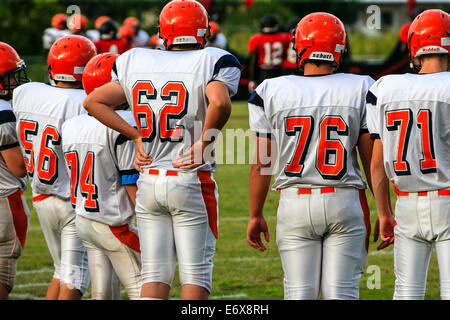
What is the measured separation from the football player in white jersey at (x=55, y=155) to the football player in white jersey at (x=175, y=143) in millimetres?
724

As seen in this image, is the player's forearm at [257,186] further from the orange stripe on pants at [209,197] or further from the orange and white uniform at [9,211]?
the orange and white uniform at [9,211]

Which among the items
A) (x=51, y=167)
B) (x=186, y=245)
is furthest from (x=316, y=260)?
(x=51, y=167)

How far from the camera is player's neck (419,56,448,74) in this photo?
409 centimetres

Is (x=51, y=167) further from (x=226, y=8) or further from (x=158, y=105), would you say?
(x=226, y=8)

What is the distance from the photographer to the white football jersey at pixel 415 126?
3.91 m

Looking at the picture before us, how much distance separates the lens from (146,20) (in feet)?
101

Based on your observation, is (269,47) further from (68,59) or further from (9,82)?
(68,59)

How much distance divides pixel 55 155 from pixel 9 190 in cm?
48

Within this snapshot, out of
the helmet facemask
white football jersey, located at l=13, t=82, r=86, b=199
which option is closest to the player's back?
the helmet facemask

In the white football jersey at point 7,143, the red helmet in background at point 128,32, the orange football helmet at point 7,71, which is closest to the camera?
the white football jersey at point 7,143

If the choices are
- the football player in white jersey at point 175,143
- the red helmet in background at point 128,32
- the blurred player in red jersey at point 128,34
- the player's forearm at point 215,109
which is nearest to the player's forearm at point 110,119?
the football player in white jersey at point 175,143
